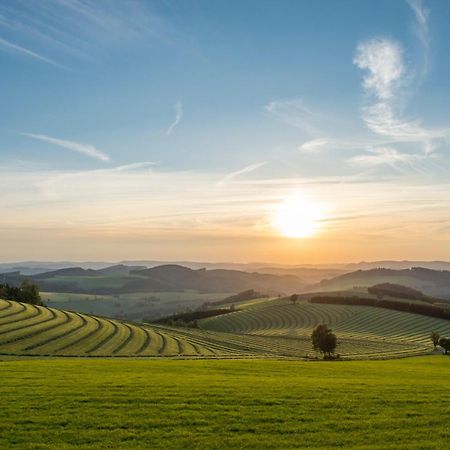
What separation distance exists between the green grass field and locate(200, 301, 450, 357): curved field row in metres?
77.1

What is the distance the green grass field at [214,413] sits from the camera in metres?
20.0

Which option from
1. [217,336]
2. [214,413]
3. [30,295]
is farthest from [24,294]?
[214,413]

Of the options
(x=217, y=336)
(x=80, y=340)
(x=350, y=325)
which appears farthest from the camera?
(x=350, y=325)

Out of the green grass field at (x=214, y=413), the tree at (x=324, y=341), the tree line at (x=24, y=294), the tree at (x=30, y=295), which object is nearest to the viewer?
the green grass field at (x=214, y=413)

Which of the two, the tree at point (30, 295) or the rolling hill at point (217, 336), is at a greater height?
the tree at point (30, 295)

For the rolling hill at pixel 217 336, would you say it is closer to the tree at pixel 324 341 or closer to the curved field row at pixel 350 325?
the curved field row at pixel 350 325

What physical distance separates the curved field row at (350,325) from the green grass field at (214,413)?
77139 mm

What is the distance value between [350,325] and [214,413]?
149 meters

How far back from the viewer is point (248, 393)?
27.4 m

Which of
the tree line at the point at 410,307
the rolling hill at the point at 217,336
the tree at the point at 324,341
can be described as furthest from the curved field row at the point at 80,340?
the tree line at the point at 410,307

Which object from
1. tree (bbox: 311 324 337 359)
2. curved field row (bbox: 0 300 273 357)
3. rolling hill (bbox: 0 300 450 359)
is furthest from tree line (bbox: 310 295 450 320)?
tree (bbox: 311 324 337 359)

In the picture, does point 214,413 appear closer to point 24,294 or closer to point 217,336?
point 217,336

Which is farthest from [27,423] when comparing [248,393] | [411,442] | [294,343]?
[294,343]

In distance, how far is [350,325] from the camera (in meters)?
163
